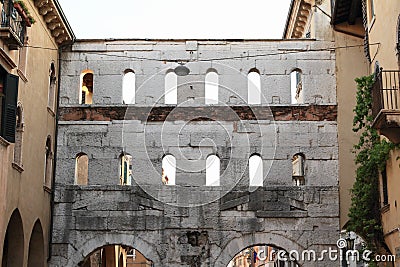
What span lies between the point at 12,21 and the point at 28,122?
271 cm

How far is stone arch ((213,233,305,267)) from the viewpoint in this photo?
62.9 feet

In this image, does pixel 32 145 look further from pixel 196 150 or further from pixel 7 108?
pixel 196 150

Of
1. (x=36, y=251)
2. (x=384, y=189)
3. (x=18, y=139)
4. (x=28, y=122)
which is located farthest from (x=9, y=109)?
(x=384, y=189)

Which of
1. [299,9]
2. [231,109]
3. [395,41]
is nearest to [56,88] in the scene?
[231,109]

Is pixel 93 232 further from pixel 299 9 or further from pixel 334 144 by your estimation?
pixel 299 9

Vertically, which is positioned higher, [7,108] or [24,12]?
[24,12]

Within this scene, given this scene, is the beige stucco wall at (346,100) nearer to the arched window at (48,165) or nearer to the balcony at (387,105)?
the balcony at (387,105)

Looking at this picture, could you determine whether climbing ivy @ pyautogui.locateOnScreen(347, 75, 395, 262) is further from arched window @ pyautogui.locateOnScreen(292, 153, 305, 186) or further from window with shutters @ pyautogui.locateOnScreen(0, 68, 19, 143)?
window with shutters @ pyautogui.locateOnScreen(0, 68, 19, 143)

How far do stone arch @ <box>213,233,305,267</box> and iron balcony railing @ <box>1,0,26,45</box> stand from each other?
23.7 ft

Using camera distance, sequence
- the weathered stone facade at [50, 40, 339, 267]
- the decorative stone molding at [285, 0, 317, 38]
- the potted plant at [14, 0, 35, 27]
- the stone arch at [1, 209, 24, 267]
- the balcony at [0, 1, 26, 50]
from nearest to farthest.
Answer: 1. the balcony at [0, 1, 26, 50]
2. the potted plant at [14, 0, 35, 27]
3. the stone arch at [1, 209, 24, 267]
4. the weathered stone facade at [50, 40, 339, 267]
5. the decorative stone molding at [285, 0, 317, 38]

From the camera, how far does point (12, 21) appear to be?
15695 mm

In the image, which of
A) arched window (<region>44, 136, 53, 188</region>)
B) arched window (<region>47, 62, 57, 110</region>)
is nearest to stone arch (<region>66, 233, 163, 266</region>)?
arched window (<region>44, 136, 53, 188</region>)

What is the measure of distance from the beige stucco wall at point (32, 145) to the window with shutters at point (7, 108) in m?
0.31

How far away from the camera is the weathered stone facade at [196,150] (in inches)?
758
